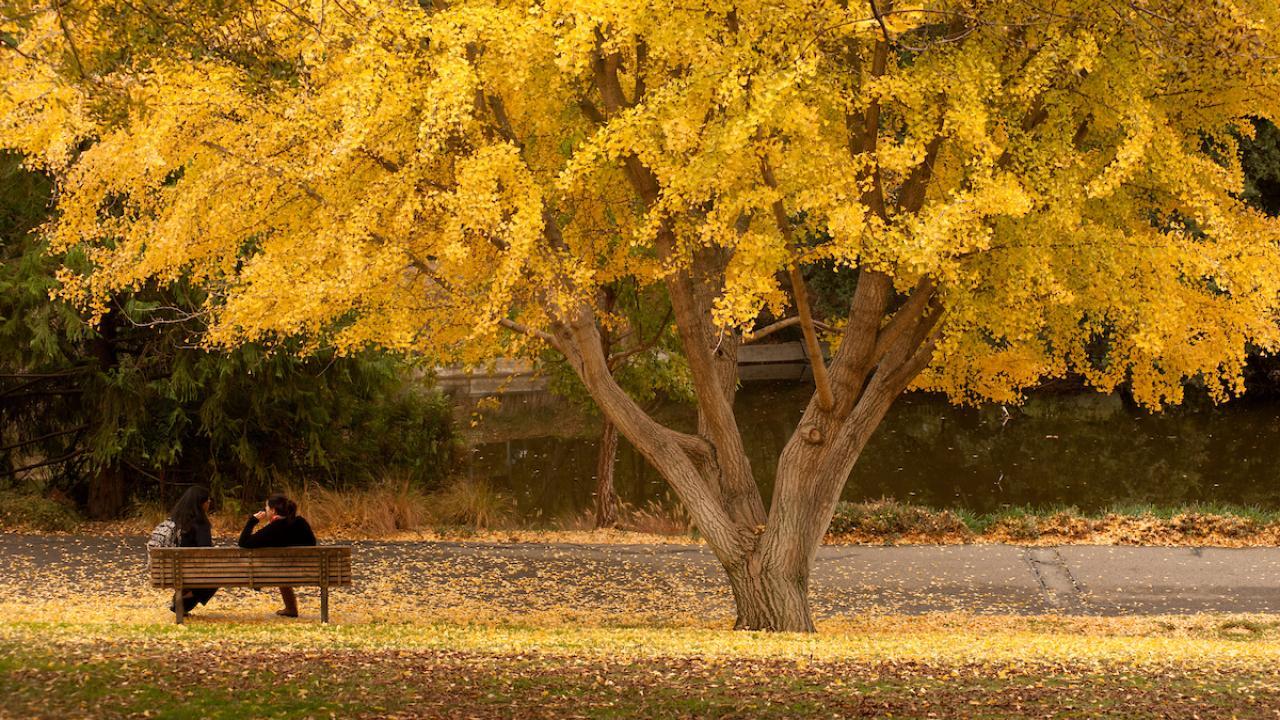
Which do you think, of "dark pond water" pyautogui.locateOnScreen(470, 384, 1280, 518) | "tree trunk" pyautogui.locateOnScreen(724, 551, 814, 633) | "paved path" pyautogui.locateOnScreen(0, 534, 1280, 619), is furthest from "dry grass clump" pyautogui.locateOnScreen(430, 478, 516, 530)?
"tree trunk" pyautogui.locateOnScreen(724, 551, 814, 633)

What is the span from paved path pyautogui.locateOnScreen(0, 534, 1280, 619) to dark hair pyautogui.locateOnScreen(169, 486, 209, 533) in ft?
7.02

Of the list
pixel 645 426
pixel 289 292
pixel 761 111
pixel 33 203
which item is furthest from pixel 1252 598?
pixel 33 203

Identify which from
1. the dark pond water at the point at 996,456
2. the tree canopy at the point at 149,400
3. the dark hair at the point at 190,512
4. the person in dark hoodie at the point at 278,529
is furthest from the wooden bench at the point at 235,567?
the dark pond water at the point at 996,456

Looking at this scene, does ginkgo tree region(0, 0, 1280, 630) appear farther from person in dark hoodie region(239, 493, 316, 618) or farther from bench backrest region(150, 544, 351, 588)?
bench backrest region(150, 544, 351, 588)

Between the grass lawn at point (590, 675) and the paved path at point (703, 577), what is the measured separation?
349 centimetres

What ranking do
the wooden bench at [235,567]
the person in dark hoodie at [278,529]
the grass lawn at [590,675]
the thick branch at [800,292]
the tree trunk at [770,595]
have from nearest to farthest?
1. the grass lawn at [590,675]
2. the wooden bench at [235,567]
3. the thick branch at [800,292]
4. the person in dark hoodie at [278,529]
5. the tree trunk at [770,595]

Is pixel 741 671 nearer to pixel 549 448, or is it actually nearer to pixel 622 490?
pixel 622 490

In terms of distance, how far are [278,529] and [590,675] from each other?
15.5ft

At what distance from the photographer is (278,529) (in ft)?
37.9

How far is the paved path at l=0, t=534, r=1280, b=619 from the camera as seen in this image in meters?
14.1

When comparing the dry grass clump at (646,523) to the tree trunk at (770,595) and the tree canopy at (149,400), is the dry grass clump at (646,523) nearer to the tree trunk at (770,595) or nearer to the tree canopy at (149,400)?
the tree canopy at (149,400)

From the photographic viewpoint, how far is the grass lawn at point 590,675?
6922 millimetres

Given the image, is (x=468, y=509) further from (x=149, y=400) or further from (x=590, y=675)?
(x=590, y=675)

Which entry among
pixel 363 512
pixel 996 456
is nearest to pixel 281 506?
pixel 363 512
